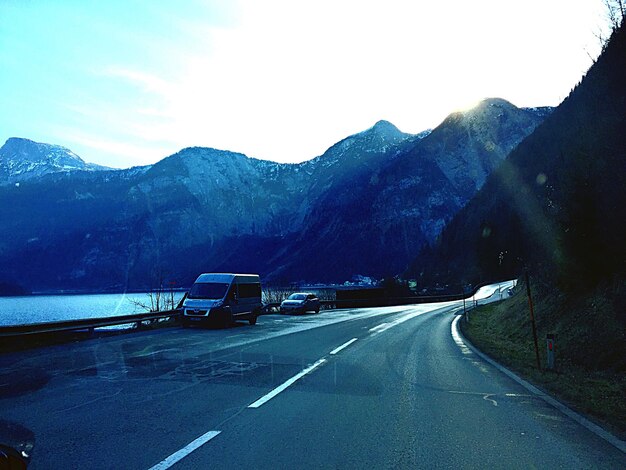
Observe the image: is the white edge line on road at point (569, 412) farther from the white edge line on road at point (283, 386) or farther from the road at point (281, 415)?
the white edge line on road at point (283, 386)

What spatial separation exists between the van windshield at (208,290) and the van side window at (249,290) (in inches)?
54.4

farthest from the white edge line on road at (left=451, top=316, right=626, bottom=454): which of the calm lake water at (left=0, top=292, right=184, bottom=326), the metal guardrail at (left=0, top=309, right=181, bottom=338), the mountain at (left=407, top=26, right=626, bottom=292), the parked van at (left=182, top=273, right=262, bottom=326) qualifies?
the calm lake water at (left=0, top=292, right=184, bottom=326)

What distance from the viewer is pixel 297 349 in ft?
49.5

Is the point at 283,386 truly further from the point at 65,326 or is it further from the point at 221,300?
the point at 221,300

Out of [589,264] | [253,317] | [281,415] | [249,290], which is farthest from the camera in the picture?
[249,290]

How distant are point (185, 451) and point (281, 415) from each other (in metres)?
1.97

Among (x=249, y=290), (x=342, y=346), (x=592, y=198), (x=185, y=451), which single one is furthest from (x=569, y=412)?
(x=249, y=290)

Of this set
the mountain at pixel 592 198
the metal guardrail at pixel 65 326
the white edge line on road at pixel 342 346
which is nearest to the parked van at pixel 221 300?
the metal guardrail at pixel 65 326

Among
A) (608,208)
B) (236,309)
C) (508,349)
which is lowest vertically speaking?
(508,349)

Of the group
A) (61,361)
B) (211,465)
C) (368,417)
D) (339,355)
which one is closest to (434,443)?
(368,417)

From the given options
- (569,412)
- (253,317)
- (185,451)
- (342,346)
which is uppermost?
(253,317)

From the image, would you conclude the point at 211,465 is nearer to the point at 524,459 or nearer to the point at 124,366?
the point at 524,459

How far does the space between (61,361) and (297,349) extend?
21.9 ft

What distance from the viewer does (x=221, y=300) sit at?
24344mm
